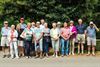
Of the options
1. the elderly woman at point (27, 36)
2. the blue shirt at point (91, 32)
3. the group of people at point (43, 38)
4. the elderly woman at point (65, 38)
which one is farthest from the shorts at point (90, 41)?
the elderly woman at point (27, 36)

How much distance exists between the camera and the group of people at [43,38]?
64.0ft

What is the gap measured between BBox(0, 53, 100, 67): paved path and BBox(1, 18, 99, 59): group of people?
2.31 ft

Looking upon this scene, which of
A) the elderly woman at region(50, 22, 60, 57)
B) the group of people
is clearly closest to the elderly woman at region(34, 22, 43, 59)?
the group of people

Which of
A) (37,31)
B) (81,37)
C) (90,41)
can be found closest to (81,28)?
(81,37)

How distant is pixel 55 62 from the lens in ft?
58.1

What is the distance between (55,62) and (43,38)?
245 cm

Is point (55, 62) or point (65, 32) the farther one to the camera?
point (65, 32)

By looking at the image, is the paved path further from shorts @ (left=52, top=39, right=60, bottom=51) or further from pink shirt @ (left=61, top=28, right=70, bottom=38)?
pink shirt @ (left=61, top=28, right=70, bottom=38)

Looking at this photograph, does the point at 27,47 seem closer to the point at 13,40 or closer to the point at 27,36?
the point at 27,36

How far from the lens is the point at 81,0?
21656 millimetres

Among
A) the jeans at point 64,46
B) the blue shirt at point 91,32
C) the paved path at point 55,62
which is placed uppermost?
the blue shirt at point 91,32

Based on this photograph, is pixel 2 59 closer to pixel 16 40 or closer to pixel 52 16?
pixel 16 40

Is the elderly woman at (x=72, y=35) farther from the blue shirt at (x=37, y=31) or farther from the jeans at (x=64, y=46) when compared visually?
the blue shirt at (x=37, y=31)

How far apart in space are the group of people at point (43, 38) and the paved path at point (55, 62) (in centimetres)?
70
